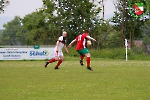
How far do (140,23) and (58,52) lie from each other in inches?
1347

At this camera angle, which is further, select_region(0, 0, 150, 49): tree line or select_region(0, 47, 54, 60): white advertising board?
select_region(0, 0, 150, 49): tree line

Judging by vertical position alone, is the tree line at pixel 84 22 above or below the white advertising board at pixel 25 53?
above

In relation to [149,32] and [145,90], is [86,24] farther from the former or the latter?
[145,90]

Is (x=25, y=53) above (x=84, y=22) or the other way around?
the other way around

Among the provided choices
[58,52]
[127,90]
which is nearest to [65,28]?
[58,52]

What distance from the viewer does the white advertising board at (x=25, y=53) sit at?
127 ft

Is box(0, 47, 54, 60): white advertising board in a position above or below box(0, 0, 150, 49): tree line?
below

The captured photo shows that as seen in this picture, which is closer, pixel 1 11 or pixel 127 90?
pixel 127 90

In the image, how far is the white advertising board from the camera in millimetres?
38719

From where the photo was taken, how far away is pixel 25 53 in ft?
128

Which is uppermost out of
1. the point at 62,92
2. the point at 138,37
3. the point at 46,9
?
the point at 46,9

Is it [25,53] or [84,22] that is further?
[84,22]

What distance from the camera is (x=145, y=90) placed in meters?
12.5

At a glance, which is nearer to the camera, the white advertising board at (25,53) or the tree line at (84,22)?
the white advertising board at (25,53)
